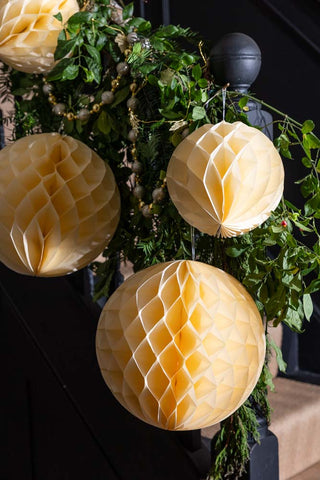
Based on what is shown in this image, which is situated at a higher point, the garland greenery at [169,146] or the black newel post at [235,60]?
the black newel post at [235,60]

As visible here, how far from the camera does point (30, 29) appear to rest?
744 millimetres

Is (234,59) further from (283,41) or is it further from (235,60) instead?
(283,41)

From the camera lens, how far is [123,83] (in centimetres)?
81

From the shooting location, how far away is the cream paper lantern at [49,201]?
0.74 m

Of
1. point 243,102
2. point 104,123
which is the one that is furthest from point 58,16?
point 243,102

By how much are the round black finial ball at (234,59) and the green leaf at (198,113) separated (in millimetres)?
65

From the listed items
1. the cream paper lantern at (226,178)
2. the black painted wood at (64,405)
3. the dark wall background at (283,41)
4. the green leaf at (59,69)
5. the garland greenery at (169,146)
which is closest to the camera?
the cream paper lantern at (226,178)

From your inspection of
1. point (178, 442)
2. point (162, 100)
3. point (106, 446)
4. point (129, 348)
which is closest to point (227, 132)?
point (162, 100)

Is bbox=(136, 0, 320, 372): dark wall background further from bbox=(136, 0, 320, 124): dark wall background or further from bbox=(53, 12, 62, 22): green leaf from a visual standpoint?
bbox=(53, 12, 62, 22): green leaf

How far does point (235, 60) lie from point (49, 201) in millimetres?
290

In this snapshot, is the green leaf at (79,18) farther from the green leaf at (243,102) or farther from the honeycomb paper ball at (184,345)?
the honeycomb paper ball at (184,345)

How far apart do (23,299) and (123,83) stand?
2.53 ft

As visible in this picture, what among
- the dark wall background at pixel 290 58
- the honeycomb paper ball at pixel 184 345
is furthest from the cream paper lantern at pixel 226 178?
the dark wall background at pixel 290 58

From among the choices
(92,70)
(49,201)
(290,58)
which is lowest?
(290,58)
